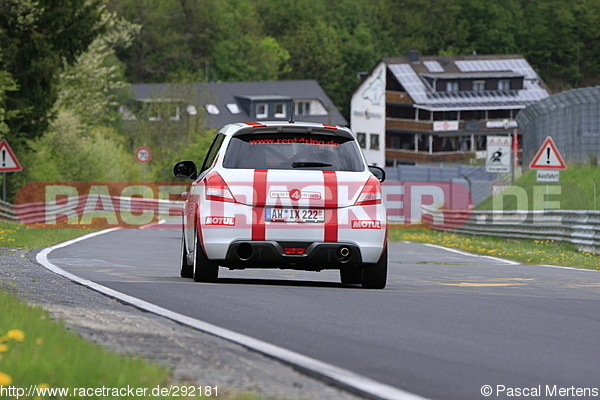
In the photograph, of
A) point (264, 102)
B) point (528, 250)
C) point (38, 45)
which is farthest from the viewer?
point (264, 102)

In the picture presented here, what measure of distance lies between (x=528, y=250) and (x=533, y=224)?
3.63m

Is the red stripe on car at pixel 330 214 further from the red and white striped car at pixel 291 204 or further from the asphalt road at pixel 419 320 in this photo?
the asphalt road at pixel 419 320

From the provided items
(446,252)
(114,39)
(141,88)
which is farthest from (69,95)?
(141,88)

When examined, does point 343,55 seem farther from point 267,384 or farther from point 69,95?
point 267,384

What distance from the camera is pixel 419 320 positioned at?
29.6 ft

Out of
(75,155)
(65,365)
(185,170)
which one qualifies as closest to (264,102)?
(75,155)

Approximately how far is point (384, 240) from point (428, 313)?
2.45 meters

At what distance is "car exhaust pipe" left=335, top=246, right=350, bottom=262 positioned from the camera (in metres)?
11.7

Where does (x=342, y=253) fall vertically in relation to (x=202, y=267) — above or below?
above

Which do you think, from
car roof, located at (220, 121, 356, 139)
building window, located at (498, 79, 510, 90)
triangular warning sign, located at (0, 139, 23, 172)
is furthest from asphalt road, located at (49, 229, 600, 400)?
building window, located at (498, 79, 510, 90)

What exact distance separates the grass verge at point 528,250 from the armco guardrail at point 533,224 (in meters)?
0.18

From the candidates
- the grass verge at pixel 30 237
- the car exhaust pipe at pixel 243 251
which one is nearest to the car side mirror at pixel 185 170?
the car exhaust pipe at pixel 243 251

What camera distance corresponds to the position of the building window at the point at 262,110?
121 meters

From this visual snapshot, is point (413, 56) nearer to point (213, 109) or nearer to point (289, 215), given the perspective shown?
point (213, 109)
